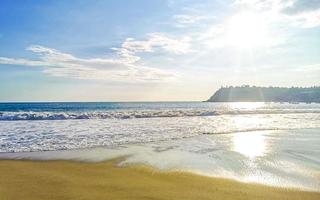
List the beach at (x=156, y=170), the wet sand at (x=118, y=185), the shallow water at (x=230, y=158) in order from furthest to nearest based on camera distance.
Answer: the shallow water at (x=230, y=158) < the beach at (x=156, y=170) < the wet sand at (x=118, y=185)

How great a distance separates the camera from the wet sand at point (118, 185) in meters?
6.01

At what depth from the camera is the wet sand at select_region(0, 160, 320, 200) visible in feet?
19.7

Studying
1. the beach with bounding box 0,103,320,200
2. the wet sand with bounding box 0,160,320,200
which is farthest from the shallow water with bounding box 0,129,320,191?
the wet sand with bounding box 0,160,320,200

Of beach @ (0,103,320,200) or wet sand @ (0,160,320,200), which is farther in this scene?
beach @ (0,103,320,200)

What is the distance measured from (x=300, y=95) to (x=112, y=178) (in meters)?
193

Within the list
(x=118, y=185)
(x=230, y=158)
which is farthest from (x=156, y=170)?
(x=230, y=158)

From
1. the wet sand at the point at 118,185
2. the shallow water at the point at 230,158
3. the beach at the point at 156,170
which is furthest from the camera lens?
the shallow water at the point at 230,158

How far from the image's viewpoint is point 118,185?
6.72 metres

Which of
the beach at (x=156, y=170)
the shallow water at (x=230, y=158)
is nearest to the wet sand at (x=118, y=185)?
the beach at (x=156, y=170)

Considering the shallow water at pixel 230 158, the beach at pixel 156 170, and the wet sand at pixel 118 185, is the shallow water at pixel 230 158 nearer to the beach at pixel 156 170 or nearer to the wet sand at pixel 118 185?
the beach at pixel 156 170

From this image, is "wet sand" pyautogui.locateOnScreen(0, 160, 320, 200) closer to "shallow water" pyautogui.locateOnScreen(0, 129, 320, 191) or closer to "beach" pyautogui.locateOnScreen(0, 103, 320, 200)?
"beach" pyautogui.locateOnScreen(0, 103, 320, 200)

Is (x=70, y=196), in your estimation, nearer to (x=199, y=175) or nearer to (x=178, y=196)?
Result: (x=178, y=196)

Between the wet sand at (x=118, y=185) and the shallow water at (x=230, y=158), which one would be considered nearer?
the wet sand at (x=118, y=185)

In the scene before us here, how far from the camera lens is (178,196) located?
598 cm
